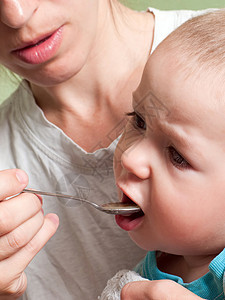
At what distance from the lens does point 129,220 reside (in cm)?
92

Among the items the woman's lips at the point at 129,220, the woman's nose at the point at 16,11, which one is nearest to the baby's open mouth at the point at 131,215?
the woman's lips at the point at 129,220

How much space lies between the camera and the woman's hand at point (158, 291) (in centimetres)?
78

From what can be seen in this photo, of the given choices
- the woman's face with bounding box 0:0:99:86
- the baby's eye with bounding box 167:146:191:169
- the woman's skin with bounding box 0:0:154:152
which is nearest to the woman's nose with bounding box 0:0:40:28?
the woman's face with bounding box 0:0:99:86

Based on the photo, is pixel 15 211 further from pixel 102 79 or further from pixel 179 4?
pixel 179 4

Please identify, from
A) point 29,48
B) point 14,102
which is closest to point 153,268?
point 29,48

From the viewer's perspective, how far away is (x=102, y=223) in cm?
122

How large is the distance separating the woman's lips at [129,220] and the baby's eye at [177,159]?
0.13 meters

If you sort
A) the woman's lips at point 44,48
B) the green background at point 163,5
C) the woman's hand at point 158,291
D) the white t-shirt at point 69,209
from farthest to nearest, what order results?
the green background at point 163,5
the white t-shirt at point 69,209
the woman's lips at point 44,48
the woman's hand at point 158,291

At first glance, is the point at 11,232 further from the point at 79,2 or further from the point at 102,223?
the point at 79,2

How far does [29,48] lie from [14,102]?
0.35 metres

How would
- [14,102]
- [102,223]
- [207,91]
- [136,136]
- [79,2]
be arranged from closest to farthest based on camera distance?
[207,91] < [136,136] < [79,2] < [102,223] < [14,102]

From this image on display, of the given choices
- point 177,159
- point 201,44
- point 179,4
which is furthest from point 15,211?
point 179,4

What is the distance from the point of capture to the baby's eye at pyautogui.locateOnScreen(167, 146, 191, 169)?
82 cm

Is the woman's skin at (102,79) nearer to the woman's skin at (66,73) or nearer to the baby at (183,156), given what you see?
the woman's skin at (66,73)
